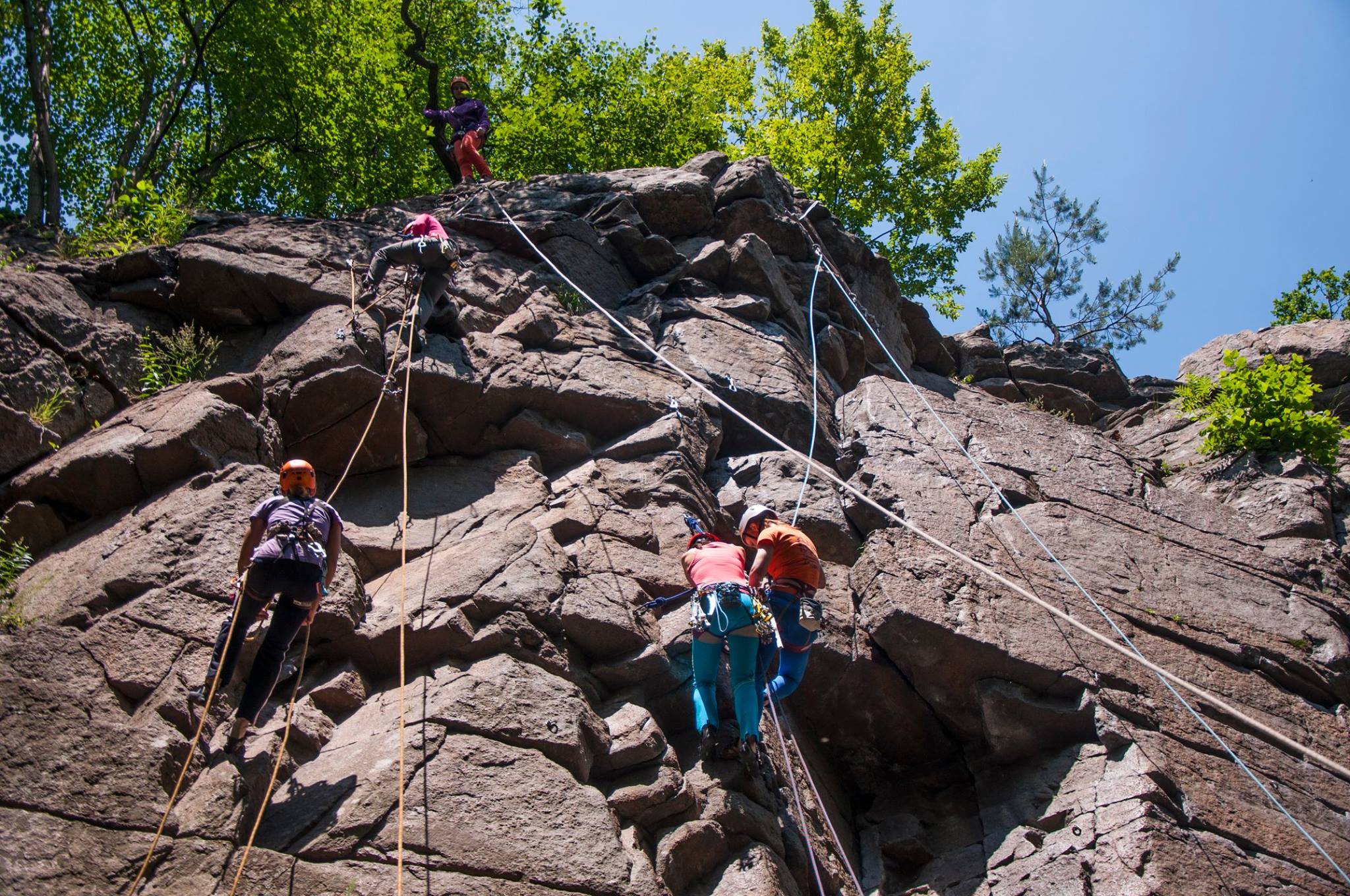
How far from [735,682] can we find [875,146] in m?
19.3

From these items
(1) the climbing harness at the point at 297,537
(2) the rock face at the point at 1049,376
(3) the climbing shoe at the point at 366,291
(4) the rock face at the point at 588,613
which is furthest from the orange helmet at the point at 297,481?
(2) the rock face at the point at 1049,376

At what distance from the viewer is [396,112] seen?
18.1 metres

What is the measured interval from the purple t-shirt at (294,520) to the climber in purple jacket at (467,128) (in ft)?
27.8

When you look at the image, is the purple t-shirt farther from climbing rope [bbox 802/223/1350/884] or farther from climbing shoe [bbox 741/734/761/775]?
climbing rope [bbox 802/223/1350/884]

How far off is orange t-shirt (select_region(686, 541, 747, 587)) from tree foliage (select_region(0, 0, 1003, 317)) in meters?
8.39

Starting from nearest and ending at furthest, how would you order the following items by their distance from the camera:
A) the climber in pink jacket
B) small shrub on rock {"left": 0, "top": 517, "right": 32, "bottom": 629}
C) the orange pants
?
1. small shrub on rock {"left": 0, "top": 517, "right": 32, "bottom": 629}
2. the climber in pink jacket
3. the orange pants

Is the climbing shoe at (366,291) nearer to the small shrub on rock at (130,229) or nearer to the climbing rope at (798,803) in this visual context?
the small shrub on rock at (130,229)

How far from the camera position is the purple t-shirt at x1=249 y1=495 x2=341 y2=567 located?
5.84m

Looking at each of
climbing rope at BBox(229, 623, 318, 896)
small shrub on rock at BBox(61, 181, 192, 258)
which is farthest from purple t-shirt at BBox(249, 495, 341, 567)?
small shrub on rock at BBox(61, 181, 192, 258)

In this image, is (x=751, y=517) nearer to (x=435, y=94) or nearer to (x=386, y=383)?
(x=386, y=383)

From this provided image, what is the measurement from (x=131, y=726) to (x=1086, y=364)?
15389 mm

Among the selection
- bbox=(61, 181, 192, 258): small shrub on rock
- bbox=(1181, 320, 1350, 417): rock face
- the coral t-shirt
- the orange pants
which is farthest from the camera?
bbox=(1181, 320, 1350, 417): rock face

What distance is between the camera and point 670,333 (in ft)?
38.0

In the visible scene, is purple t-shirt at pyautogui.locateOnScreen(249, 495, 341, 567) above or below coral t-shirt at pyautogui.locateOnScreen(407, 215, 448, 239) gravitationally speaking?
below
